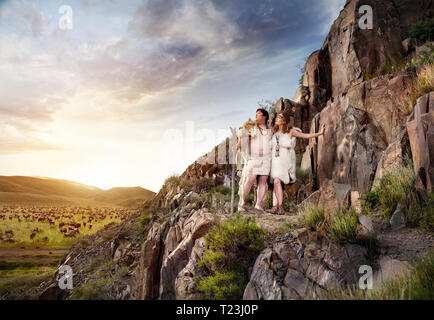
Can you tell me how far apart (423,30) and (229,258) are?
19.6 meters

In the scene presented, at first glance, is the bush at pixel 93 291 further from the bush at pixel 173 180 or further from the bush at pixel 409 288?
the bush at pixel 409 288

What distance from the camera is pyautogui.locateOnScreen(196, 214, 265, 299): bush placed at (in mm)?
4570

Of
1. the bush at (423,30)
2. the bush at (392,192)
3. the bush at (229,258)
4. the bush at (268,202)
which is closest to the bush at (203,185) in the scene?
the bush at (268,202)

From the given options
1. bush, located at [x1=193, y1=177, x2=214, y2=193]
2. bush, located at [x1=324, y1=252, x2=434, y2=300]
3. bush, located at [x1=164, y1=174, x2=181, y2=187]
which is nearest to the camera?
bush, located at [x1=324, y1=252, x2=434, y2=300]

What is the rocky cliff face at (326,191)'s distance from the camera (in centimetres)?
421

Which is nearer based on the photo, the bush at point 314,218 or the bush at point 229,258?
the bush at point 229,258

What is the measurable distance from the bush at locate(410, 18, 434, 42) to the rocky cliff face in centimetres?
77

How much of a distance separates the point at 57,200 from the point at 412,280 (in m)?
32.2

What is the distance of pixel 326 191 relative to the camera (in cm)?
677

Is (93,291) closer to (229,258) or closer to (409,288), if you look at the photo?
(229,258)

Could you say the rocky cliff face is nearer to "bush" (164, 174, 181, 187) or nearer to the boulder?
the boulder

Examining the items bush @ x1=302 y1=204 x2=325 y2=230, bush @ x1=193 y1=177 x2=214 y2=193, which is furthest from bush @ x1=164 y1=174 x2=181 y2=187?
bush @ x1=302 y1=204 x2=325 y2=230

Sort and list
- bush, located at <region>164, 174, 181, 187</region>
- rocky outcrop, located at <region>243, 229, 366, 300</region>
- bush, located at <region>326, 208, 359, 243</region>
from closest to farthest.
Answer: rocky outcrop, located at <region>243, 229, 366, 300</region> → bush, located at <region>326, 208, 359, 243</region> → bush, located at <region>164, 174, 181, 187</region>

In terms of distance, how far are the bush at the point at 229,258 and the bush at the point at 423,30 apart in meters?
18.4
